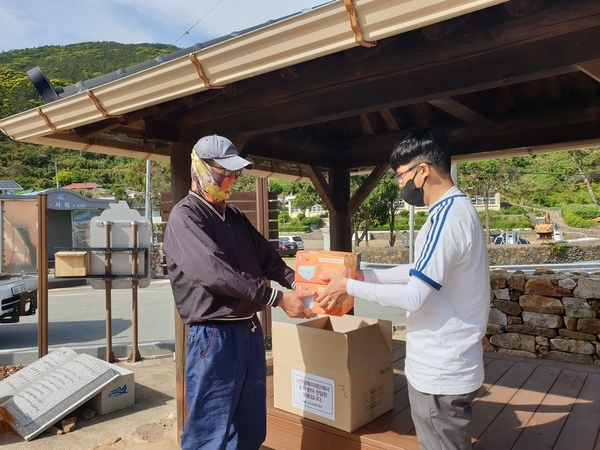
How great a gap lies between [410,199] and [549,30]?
2.66 feet

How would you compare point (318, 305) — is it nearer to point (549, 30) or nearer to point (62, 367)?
point (549, 30)

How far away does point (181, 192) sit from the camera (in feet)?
10.7

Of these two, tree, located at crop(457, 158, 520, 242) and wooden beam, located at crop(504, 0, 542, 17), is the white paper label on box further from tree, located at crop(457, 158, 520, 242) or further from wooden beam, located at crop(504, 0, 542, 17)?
tree, located at crop(457, 158, 520, 242)

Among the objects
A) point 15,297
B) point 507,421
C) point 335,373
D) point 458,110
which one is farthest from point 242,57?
point 15,297

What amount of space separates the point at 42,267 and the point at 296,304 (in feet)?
13.8

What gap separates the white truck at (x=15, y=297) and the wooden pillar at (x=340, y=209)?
206 inches

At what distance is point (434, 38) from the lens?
198 cm

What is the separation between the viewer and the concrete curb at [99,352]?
5927mm

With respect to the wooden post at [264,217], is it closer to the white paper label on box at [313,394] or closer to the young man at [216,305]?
the white paper label on box at [313,394]

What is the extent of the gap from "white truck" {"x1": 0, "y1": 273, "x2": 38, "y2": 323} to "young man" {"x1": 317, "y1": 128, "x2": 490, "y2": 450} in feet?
23.5

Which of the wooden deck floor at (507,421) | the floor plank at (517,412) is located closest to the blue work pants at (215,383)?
the wooden deck floor at (507,421)

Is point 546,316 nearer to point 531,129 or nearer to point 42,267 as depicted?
point 531,129

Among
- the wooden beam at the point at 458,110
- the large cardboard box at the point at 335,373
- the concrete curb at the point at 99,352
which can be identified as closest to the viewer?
the large cardboard box at the point at 335,373

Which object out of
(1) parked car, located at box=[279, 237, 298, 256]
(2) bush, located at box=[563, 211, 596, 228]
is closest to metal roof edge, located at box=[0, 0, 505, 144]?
(1) parked car, located at box=[279, 237, 298, 256]
